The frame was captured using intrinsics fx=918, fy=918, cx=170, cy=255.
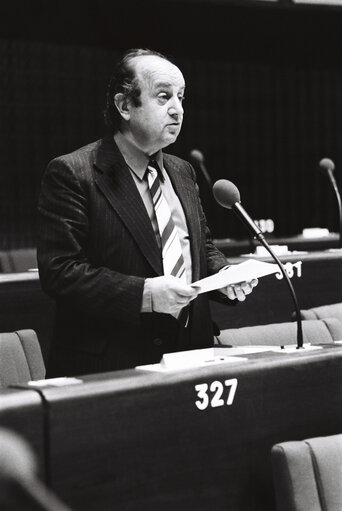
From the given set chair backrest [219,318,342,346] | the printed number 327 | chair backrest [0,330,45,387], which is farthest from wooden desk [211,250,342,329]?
the printed number 327

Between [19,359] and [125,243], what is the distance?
92 cm

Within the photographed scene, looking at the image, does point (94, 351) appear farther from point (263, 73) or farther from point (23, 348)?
point (263, 73)

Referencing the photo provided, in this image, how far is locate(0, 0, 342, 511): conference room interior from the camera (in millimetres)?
1670

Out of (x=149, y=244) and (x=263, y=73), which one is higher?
(x=263, y=73)

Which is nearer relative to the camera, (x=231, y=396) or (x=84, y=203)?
(x=231, y=396)

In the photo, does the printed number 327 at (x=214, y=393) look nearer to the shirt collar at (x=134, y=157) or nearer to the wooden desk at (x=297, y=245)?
the shirt collar at (x=134, y=157)

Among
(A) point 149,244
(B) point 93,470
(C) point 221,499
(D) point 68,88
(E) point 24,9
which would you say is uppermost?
(E) point 24,9

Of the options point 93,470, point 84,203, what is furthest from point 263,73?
point 93,470

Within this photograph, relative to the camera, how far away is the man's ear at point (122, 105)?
2.39 metres

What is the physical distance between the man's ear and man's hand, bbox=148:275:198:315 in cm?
50

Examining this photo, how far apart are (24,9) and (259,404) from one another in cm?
593

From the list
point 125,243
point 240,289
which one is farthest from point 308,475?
point 125,243

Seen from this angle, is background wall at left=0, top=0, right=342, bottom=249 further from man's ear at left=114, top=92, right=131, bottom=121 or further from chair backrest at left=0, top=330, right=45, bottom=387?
man's ear at left=114, top=92, right=131, bottom=121

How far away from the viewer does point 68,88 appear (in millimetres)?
8773
